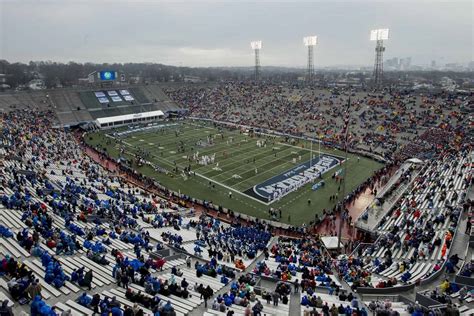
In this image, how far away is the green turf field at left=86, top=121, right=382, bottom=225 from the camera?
28.5 meters

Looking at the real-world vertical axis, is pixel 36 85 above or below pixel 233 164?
above

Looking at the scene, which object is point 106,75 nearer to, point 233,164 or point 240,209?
point 233,164

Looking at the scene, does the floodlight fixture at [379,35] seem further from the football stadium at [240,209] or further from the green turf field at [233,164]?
the green turf field at [233,164]

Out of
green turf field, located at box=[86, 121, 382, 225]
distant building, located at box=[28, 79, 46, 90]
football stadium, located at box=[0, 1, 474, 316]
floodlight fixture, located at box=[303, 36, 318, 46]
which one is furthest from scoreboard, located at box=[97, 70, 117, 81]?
floodlight fixture, located at box=[303, 36, 318, 46]

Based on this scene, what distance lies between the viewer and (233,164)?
3803 centimetres

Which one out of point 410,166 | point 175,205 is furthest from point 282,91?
point 175,205

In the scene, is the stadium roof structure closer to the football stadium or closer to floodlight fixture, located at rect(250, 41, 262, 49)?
the football stadium

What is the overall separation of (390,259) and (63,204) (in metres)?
17.5

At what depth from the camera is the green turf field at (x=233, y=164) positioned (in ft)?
93.5

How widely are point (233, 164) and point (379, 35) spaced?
137ft

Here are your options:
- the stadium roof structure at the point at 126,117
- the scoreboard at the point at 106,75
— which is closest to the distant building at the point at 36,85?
the scoreboard at the point at 106,75

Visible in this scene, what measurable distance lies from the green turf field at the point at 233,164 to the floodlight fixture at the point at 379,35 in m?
29.0

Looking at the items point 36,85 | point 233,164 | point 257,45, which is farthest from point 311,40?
point 36,85

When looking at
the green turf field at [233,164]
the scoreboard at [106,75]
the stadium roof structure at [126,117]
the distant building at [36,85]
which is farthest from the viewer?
the distant building at [36,85]
